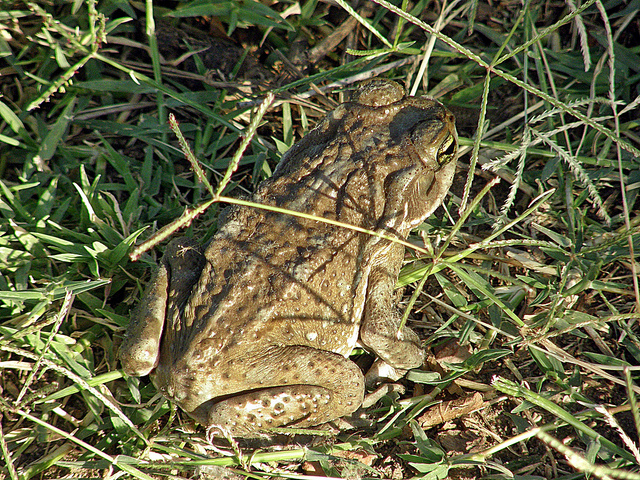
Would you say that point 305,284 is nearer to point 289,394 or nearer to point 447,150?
point 289,394

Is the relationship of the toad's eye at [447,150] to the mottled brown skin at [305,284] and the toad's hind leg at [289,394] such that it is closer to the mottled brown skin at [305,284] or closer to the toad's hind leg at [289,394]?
the mottled brown skin at [305,284]

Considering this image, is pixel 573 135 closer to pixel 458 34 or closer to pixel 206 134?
pixel 458 34

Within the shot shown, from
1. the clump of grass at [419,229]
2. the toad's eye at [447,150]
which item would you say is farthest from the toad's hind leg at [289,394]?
the toad's eye at [447,150]

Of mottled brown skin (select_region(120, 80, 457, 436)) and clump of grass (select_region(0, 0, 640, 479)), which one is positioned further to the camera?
clump of grass (select_region(0, 0, 640, 479))

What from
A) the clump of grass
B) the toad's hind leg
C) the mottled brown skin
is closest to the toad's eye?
the mottled brown skin

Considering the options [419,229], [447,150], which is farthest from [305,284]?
[447,150]

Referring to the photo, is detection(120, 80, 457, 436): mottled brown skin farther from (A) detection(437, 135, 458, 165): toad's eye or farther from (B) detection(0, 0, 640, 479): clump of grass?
(B) detection(0, 0, 640, 479): clump of grass
